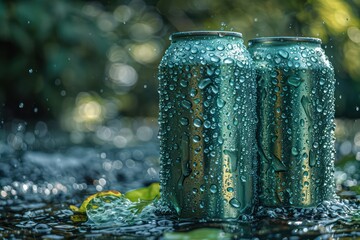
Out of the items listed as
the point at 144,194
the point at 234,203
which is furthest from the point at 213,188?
the point at 144,194

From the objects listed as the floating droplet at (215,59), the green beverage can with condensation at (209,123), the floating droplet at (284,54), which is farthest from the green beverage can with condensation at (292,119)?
the floating droplet at (215,59)

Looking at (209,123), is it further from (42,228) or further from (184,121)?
(42,228)

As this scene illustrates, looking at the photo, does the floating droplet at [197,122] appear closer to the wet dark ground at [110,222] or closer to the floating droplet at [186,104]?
the floating droplet at [186,104]

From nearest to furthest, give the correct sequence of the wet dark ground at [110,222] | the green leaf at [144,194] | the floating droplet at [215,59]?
the wet dark ground at [110,222], the floating droplet at [215,59], the green leaf at [144,194]


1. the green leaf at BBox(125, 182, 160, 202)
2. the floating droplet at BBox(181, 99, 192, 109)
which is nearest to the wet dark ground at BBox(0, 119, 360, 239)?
the green leaf at BBox(125, 182, 160, 202)

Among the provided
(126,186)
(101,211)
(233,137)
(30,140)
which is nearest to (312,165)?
(233,137)

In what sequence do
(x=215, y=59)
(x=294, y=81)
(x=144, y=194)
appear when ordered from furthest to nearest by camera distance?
1. (x=144, y=194)
2. (x=294, y=81)
3. (x=215, y=59)
